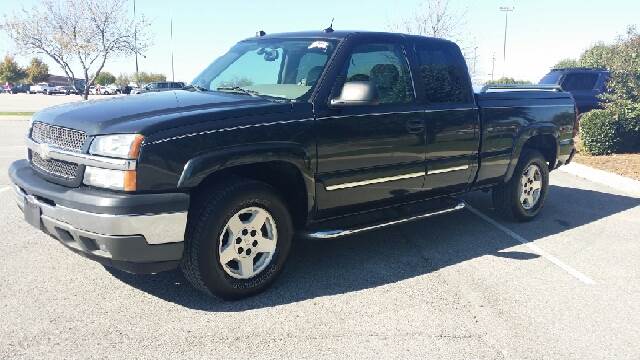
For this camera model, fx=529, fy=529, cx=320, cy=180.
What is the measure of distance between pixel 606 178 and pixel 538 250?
5.14 meters

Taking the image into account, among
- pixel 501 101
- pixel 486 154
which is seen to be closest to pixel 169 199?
pixel 486 154

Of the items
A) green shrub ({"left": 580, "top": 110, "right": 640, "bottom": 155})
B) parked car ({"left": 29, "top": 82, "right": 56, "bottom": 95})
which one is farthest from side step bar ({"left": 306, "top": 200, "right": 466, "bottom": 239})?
parked car ({"left": 29, "top": 82, "right": 56, "bottom": 95})

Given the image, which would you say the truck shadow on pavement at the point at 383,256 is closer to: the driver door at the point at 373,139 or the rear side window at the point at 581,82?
the driver door at the point at 373,139

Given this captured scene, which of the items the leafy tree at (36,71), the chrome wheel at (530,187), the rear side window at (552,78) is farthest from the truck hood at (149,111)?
the leafy tree at (36,71)

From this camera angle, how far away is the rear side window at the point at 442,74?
4.98 m

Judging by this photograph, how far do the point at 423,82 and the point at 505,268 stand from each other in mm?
1852

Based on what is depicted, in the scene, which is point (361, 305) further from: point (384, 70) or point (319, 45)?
point (319, 45)

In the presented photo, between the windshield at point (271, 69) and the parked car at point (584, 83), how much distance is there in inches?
474

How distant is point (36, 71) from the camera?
95500 mm

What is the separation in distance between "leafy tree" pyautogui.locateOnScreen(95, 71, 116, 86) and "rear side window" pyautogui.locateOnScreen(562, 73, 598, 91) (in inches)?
3633

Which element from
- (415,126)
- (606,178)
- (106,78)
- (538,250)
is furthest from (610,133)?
(106,78)

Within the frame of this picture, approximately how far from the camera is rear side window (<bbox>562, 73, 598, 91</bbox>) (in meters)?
14.8

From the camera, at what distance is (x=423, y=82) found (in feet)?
16.2

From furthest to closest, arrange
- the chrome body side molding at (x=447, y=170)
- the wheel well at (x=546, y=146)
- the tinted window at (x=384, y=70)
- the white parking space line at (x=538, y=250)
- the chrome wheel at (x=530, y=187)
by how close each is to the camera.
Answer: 1. the wheel well at (x=546, y=146)
2. the chrome wheel at (x=530, y=187)
3. the chrome body side molding at (x=447, y=170)
4. the white parking space line at (x=538, y=250)
5. the tinted window at (x=384, y=70)
